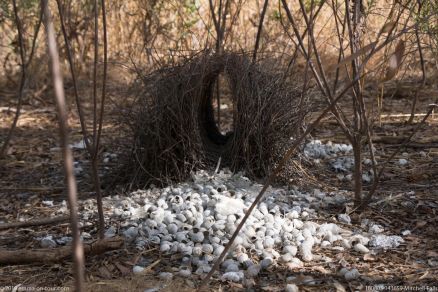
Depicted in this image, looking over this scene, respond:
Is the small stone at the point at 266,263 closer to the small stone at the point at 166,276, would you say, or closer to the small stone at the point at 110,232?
the small stone at the point at 166,276

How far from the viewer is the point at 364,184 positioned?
306cm

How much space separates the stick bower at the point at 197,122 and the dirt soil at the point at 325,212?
0.30m

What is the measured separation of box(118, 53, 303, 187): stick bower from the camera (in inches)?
120

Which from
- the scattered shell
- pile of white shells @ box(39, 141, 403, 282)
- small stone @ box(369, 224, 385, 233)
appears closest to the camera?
the scattered shell

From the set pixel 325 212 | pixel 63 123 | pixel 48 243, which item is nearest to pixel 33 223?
pixel 48 243

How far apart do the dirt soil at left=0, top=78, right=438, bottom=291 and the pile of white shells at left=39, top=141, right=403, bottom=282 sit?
2.1 inches

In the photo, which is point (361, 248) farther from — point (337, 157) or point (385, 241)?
point (337, 157)

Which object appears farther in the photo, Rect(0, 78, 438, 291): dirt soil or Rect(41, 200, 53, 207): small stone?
Rect(41, 200, 53, 207): small stone

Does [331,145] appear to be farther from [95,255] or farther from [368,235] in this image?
[95,255]

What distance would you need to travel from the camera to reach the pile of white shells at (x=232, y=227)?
2.23 meters

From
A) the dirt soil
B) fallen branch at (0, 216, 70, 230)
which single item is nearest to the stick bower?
the dirt soil

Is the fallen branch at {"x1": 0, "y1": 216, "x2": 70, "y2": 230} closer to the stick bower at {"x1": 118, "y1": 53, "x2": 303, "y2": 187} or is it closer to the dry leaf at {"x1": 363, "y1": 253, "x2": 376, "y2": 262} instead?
the stick bower at {"x1": 118, "y1": 53, "x2": 303, "y2": 187}

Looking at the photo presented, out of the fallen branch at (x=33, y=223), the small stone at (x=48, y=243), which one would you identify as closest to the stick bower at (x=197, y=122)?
the fallen branch at (x=33, y=223)

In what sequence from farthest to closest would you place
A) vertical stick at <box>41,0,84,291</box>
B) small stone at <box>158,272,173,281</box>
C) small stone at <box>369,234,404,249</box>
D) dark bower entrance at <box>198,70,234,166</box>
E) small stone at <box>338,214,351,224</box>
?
dark bower entrance at <box>198,70,234,166</box>, small stone at <box>338,214,351,224</box>, small stone at <box>369,234,404,249</box>, small stone at <box>158,272,173,281</box>, vertical stick at <box>41,0,84,291</box>
